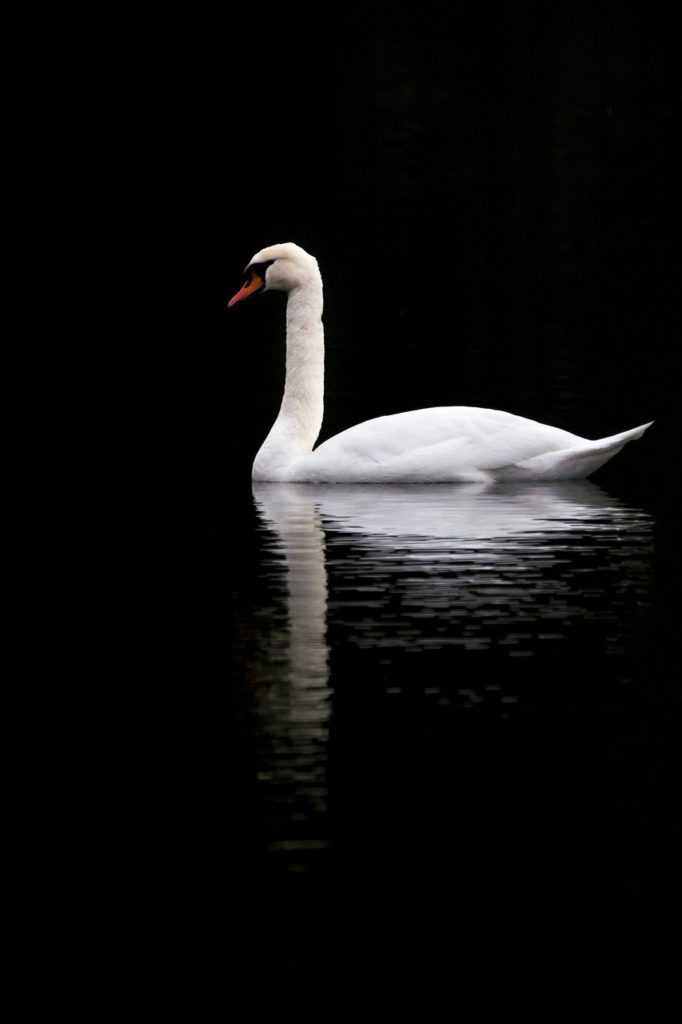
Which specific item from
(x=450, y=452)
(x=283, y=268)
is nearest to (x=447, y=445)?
(x=450, y=452)

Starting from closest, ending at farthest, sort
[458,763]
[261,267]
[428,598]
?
[458,763] < [428,598] < [261,267]

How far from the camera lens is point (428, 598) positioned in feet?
39.7

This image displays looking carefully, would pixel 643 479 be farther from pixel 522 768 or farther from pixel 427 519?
pixel 522 768

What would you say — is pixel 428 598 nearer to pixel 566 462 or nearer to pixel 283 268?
pixel 566 462

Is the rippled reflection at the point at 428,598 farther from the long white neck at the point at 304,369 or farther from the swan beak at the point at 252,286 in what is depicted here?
the swan beak at the point at 252,286

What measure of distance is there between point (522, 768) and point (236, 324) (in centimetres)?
1800

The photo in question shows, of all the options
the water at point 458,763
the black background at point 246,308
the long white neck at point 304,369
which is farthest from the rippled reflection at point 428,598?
the long white neck at point 304,369

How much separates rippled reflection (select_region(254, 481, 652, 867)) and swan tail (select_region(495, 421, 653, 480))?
9 centimetres

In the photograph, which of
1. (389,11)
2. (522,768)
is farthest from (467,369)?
(389,11)

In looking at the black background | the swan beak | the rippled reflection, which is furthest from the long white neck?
the rippled reflection

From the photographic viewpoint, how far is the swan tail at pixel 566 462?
15711mm

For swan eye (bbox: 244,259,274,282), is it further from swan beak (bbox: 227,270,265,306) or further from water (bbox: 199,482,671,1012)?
water (bbox: 199,482,671,1012)

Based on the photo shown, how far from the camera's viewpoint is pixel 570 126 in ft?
177

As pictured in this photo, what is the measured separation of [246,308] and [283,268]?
12023 mm
